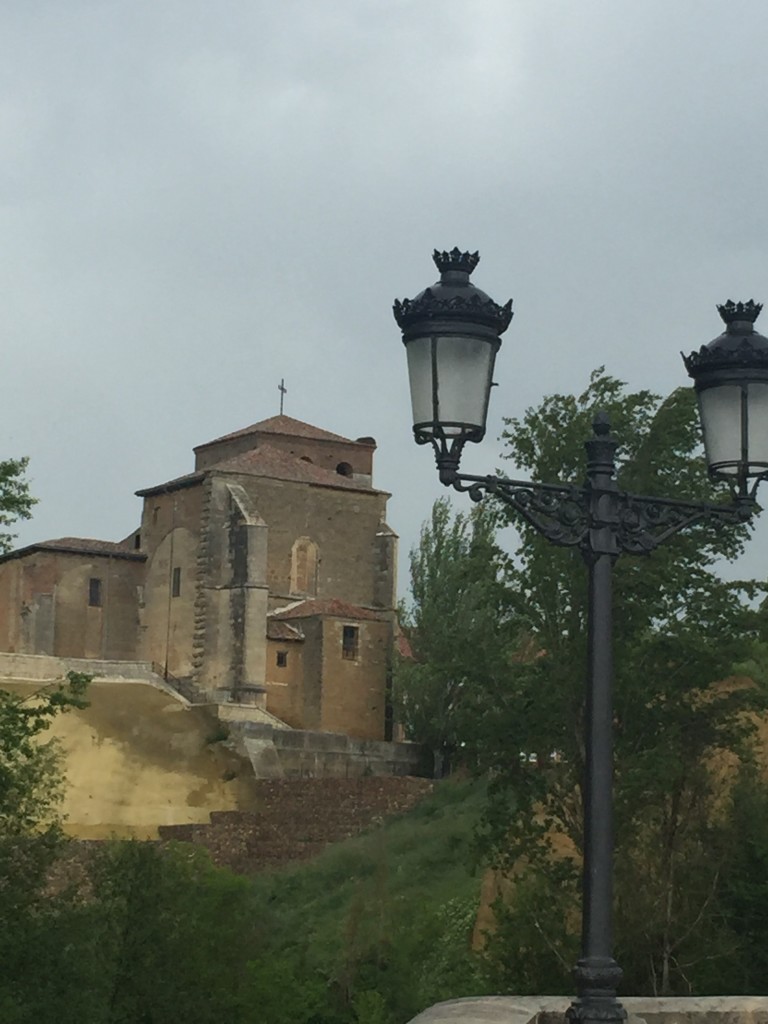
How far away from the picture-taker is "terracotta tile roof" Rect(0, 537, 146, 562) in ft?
196

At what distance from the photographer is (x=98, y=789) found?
50.9 meters

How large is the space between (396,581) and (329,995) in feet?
79.6

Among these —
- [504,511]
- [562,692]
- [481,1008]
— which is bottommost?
[481,1008]

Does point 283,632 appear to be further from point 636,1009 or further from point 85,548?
→ point 636,1009

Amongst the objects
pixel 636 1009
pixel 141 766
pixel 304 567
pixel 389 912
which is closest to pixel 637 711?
pixel 389 912

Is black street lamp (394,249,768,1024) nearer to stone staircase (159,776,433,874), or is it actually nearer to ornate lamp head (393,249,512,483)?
ornate lamp head (393,249,512,483)

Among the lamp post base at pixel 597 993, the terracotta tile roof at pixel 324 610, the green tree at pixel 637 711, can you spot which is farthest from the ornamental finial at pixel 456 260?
the terracotta tile roof at pixel 324 610

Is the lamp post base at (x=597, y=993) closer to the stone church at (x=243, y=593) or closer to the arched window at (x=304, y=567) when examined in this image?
the stone church at (x=243, y=593)

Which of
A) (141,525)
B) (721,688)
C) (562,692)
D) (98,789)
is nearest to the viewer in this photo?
(562,692)

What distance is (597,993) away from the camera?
7.95m

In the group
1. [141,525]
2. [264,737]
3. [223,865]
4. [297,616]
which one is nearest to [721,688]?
[223,865]

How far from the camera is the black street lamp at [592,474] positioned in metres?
8.13

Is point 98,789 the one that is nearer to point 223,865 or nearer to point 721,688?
point 223,865

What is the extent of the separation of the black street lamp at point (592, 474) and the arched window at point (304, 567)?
5110 centimetres
